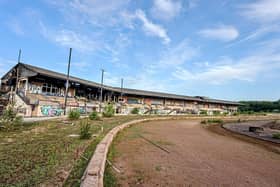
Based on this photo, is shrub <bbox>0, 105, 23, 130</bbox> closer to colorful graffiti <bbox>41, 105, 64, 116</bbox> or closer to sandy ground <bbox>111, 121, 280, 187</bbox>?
sandy ground <bbox>111, 121, 280, 187</bbox>

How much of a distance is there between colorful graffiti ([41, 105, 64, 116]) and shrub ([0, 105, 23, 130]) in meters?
13.4

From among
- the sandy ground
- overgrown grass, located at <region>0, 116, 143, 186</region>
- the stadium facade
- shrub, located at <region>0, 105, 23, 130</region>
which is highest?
the stadium facade

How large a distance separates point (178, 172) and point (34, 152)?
14.0ft

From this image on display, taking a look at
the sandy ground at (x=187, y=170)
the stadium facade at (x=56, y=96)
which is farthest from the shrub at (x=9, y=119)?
the sandy ground at (x=187, y=170)

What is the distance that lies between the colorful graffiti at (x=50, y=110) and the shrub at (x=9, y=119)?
1336 centimetres

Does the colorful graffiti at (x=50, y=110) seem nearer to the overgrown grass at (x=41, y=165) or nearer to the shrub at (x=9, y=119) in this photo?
the shrub at (x=9, y=119)

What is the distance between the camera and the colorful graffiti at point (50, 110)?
74.9 ft

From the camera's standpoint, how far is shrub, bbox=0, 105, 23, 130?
9.73 m

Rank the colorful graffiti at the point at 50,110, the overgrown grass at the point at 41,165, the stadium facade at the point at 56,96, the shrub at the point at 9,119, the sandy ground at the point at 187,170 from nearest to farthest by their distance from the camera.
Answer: the overgrown grass at the point at 41,165 < the sandy ground at the point at 187,170 < the shrub at the point at 9,119 < the stadium facade at the point at 56,96 < the colorful graffiti at the point at 50,110

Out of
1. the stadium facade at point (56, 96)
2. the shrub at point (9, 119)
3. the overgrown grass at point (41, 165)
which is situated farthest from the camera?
the stadium facade at point (56, 96)

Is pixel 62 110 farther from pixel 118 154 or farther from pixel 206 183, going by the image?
pixel 206 183

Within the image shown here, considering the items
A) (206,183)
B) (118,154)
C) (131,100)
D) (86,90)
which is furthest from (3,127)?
(131,100)

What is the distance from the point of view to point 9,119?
10.0 m

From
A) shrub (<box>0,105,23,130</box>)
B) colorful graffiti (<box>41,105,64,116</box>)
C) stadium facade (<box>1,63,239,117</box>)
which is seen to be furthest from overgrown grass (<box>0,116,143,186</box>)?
colorful graffiti (<box>41,105,64,116</box>)
